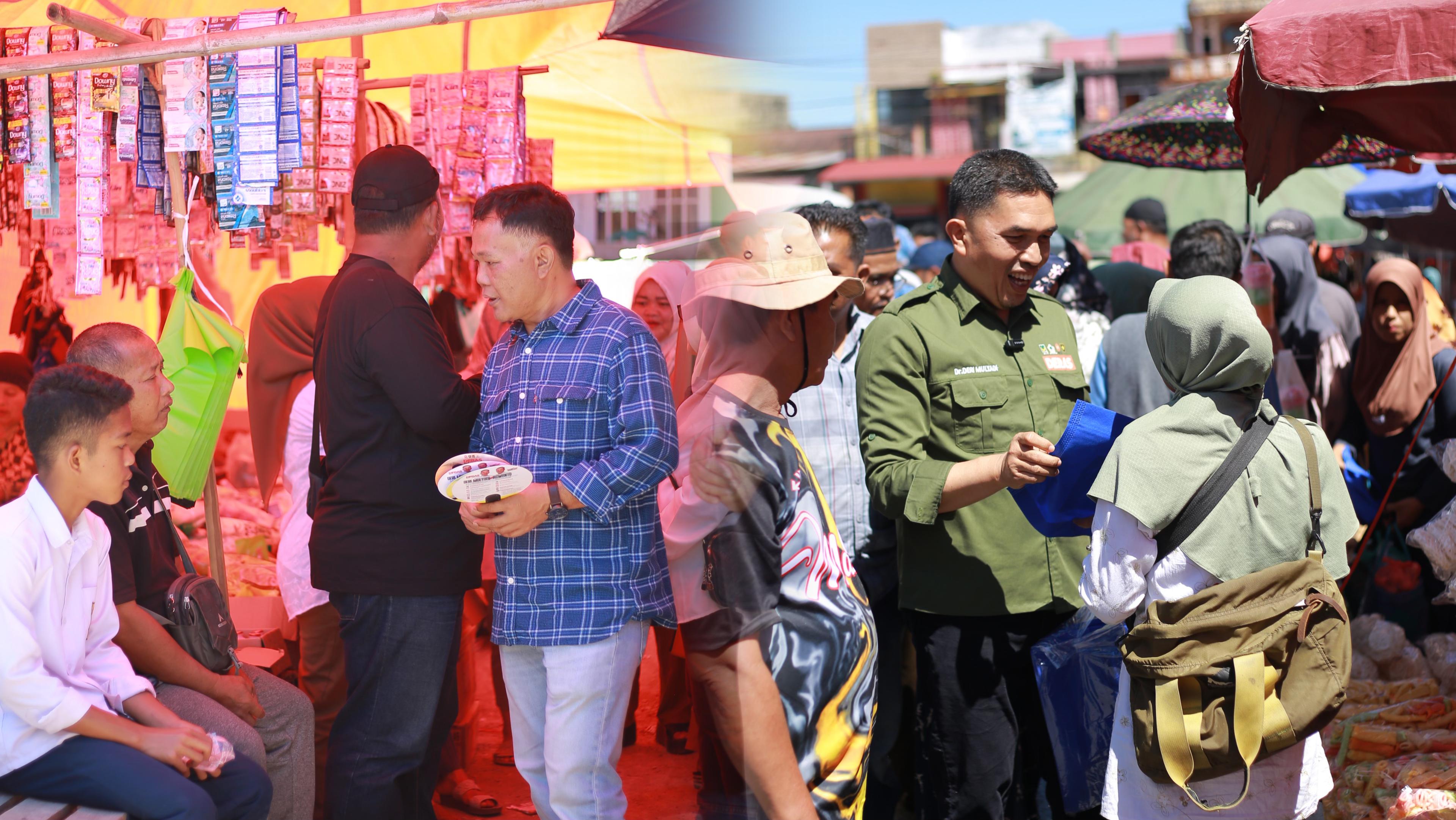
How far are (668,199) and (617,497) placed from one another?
3340 millimetres

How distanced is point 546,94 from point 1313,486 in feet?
14.3

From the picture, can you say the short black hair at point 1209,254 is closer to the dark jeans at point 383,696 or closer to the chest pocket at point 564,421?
the chest pocket at point 564,421

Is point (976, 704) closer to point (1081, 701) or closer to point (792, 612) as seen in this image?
point (1081, 701)

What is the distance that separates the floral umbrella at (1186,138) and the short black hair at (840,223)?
2.30 m

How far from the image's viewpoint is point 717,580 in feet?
6.26

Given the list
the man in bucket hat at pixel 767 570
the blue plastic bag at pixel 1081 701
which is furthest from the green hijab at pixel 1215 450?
the man in bucket hat at pixel 767 570

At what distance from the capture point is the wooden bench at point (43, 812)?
7.07 feet

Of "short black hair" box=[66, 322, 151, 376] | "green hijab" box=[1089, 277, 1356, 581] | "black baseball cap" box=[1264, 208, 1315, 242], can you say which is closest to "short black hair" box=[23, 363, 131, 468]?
"short black hair" box=[66, 322, 151, 376]

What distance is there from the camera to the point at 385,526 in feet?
8.46

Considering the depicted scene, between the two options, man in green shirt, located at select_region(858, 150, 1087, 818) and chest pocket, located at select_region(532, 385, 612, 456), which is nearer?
chest pocket, located at select_region(532, 385, 612, 456)

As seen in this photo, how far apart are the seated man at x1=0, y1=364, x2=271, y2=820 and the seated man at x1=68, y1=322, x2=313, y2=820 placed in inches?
4.5

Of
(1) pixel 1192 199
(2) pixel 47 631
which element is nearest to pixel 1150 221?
(1) pixel 1192 199

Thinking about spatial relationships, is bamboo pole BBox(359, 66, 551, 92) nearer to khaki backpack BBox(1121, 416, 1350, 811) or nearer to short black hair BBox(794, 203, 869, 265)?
short black hair BBox(794, 203, 869, 265)

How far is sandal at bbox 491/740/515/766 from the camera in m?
3.92
